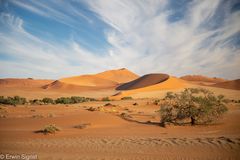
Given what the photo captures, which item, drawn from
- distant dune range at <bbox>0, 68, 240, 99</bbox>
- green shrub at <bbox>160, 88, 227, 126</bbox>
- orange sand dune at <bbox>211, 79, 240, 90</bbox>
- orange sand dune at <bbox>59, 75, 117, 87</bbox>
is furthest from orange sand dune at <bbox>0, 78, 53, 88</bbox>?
green shrub at <bbox>160, 88, 227, 126</bbox>

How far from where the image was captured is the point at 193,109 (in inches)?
485

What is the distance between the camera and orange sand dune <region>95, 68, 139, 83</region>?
386 ft

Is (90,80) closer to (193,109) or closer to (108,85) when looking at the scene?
(108,85)

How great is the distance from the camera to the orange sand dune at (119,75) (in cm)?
11769

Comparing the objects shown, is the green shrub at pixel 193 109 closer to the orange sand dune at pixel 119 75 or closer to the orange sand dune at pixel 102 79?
the orange sand dune at pixel 102 79

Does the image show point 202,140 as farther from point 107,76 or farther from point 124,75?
point 124,75

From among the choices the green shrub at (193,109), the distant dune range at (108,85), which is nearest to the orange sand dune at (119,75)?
the distant dune range at (108,85)

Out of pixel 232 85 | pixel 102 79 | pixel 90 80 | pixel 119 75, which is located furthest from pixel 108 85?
pixel 232 85

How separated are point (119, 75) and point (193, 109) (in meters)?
113

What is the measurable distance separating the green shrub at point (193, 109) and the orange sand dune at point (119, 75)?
10251 centimetres

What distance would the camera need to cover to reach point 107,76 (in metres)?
119

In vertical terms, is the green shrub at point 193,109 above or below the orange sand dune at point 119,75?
below

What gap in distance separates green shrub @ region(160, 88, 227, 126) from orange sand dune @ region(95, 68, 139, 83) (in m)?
103

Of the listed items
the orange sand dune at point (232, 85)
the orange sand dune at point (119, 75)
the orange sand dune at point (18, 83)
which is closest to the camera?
the orange sand dune at point (232, 85)
